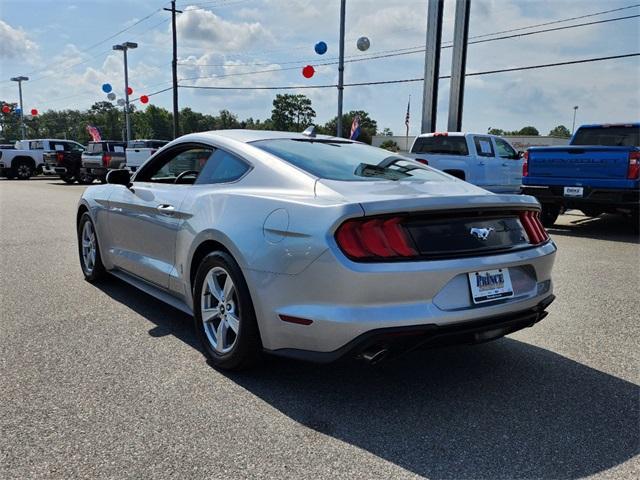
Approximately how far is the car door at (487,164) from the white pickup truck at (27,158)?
69.8ft

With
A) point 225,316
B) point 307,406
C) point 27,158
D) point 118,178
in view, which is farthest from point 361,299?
point 27,158

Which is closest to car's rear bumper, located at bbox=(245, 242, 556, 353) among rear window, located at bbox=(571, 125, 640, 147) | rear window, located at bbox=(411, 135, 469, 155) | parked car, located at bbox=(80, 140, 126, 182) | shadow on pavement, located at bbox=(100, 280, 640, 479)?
shadow on pavement, located at bbox=(100, 280, 640, 479)

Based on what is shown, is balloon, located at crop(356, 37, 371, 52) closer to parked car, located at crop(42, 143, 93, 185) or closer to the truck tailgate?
the truck tailgate

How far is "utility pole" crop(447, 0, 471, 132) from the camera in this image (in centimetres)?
2038

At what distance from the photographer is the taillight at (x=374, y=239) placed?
2721mm

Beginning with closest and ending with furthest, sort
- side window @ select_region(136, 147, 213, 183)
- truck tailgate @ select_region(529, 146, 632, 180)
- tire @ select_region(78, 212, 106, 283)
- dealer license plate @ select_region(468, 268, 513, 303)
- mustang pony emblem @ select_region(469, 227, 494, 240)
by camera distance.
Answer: dealer license plate @ select_region(468, 268, 513, 303) → mustang pony emblem @ select_region(469, 227, 494, 240) → side window @ select_region(136, 147, 213, 183) → tire @ select_region(78, 212, 106, 283) → truck tailgate @ select_region(529, 146, 632, 180)

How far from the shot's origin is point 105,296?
5.15 m

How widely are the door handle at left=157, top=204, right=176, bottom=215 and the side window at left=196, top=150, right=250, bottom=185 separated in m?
0.26

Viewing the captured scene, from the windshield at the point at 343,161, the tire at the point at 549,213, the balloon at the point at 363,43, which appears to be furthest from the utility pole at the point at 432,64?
the windshield at the point at 343,161

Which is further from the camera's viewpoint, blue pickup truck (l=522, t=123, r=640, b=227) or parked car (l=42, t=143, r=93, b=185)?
parked car (l=42, t=143, r=93, b=185)

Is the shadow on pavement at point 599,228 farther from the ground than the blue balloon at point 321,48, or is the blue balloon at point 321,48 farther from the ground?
A: the blue balloon at point 321,48

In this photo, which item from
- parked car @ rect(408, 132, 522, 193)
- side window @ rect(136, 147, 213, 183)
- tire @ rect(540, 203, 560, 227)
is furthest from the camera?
parked car @ rect(408, 132, 522, 193)

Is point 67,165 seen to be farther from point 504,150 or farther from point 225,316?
point 225,316

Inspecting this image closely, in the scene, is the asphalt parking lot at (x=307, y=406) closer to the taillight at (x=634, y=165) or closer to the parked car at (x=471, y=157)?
the taillight at (x=634, y=165)
